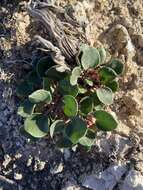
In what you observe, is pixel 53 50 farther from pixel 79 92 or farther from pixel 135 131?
pixel 135 131

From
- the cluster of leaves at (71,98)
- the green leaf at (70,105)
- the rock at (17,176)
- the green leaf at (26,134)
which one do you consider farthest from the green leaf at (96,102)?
the rock at (17,176)

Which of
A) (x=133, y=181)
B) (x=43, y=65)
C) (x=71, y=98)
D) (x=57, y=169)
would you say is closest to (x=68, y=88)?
(x=71, y=98)

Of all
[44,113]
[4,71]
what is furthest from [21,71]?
[44,113]

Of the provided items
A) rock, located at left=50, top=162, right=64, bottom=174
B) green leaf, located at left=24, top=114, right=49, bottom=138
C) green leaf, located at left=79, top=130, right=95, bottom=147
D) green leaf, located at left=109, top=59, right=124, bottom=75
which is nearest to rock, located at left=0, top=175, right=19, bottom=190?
rock, located at left=50, top=162, right=64, bottom=174

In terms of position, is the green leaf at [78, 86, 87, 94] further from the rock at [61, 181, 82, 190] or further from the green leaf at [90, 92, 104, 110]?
the rock at [61, 181, 82, 190]

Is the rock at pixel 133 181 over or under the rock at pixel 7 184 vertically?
under

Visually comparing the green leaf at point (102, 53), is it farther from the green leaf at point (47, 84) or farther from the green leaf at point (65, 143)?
the green leaf at point (65, 143)
